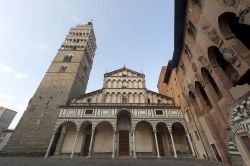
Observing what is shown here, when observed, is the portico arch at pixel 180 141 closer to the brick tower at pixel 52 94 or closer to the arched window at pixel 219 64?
the arched window at pixel 219 64

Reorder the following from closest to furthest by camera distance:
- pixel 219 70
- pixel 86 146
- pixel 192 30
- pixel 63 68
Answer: pixel 219 70, pixel 192 30, pixel 86 146, pixel 63 68

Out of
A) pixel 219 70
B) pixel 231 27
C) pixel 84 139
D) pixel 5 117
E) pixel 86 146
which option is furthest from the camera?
pixel 5 117

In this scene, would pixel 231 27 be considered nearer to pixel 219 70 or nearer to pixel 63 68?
pixel 219 70

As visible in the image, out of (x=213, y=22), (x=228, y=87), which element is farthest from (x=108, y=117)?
(x=213, y=22)

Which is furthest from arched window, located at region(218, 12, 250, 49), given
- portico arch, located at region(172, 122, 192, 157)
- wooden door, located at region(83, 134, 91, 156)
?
wooden door, located at region(83, 134, 91, 156)

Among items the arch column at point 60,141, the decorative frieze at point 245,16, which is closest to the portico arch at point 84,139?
the arch column at point 60,141

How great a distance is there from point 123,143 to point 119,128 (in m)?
2.05

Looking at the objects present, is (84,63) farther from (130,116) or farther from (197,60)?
(197,60)

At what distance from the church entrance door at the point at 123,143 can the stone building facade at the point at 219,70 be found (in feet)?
28.3

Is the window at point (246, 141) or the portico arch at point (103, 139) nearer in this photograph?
the window at point (246, 141)

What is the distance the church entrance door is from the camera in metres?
17.2

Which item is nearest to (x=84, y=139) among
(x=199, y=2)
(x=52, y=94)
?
(x=52, y=94)

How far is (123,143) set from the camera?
1792cm

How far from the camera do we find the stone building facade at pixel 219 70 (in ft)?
23.8
